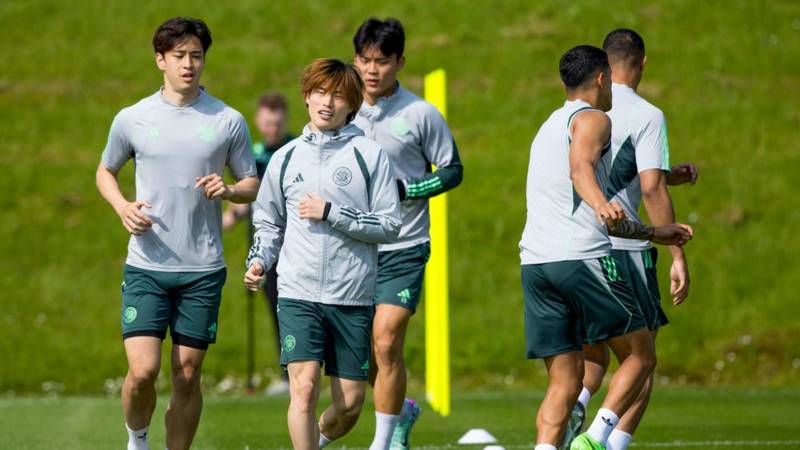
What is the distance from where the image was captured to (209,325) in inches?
288

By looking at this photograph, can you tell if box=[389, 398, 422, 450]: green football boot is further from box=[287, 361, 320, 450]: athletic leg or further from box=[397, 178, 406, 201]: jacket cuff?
box=[287, 361, 320, 450]: athletic leg

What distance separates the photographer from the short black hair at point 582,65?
687 centimetres

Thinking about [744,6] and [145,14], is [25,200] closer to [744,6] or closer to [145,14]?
[145,14]

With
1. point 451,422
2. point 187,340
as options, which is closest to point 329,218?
point 187,340

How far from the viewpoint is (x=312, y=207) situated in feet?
→ 21.3

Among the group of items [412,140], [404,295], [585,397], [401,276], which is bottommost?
[585,397]

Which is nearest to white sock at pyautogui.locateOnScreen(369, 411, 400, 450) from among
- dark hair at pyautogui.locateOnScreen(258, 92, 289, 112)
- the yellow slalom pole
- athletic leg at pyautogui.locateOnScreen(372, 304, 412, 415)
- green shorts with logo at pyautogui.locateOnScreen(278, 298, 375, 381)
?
athletic leg at pyautogui.locateOnScreen(372, 304, 412, 415)

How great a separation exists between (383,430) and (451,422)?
11.4ft

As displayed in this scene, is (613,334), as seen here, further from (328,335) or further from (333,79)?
(333,79)

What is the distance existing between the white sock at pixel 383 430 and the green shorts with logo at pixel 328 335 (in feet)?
3.10

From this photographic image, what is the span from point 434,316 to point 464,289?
660 cm

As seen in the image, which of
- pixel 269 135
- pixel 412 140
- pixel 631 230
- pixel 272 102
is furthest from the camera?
pixel 269 135

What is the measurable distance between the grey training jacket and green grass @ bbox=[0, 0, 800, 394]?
955 centimetres

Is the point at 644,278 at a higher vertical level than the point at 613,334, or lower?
higher
